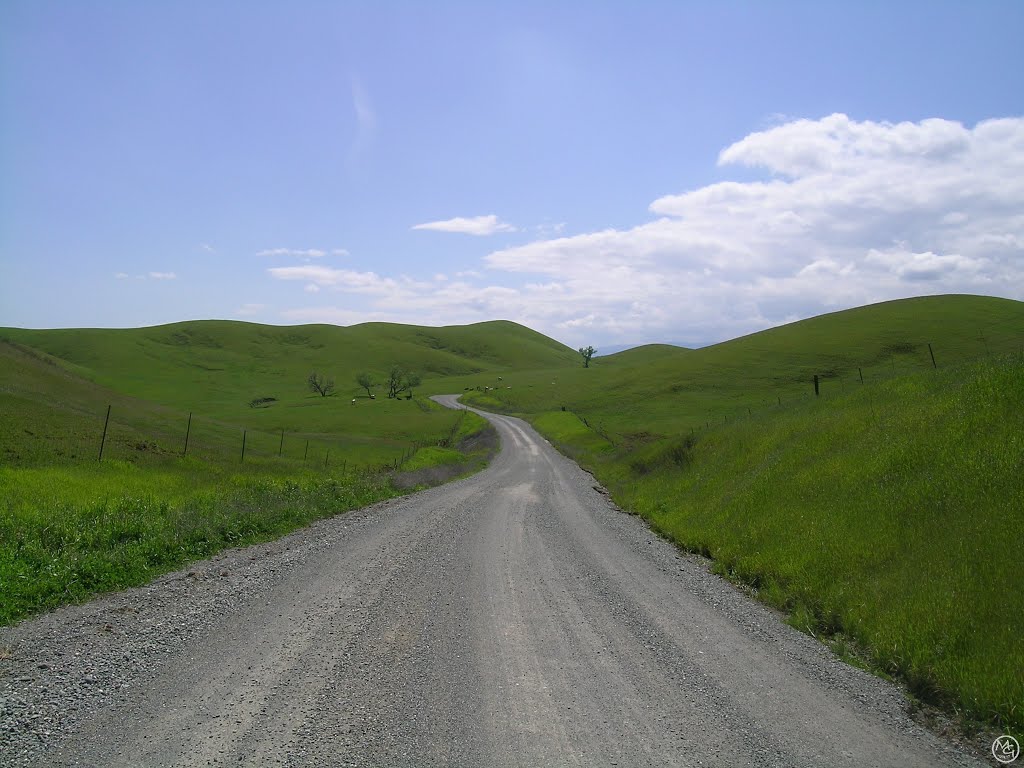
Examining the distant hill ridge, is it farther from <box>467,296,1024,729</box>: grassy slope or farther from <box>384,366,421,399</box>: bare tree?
<box>467,296,1024,729</box>: grassy slope

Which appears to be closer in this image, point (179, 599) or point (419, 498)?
point (179, 599)

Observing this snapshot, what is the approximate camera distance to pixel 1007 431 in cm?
1120

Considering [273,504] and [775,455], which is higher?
[775,455]

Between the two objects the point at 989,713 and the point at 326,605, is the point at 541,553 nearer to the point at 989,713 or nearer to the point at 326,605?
the point at 326,605

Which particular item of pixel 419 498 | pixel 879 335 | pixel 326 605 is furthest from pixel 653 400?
pixel 326 605

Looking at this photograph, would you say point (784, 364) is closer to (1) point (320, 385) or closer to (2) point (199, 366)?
(1) point (320, 385)

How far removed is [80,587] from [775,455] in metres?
16.2

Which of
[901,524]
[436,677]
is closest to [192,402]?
[436,677]

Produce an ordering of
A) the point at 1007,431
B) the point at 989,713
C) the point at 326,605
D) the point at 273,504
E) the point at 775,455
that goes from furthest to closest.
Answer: the point at 273,504 → the point at 775,455 → the point at 1007,431 → the point at 326,605 → the point at 989,713

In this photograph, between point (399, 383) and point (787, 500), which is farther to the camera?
point (399, 383)

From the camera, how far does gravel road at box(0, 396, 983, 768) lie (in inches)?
207

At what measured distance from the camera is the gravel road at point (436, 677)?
525cm

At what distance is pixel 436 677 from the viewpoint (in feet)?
21.7

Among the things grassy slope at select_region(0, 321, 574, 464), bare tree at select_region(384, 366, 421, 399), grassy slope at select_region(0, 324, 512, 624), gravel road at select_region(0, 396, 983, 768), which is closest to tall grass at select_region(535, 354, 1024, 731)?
gravel road at select_region(0, 396, 983, 768)
